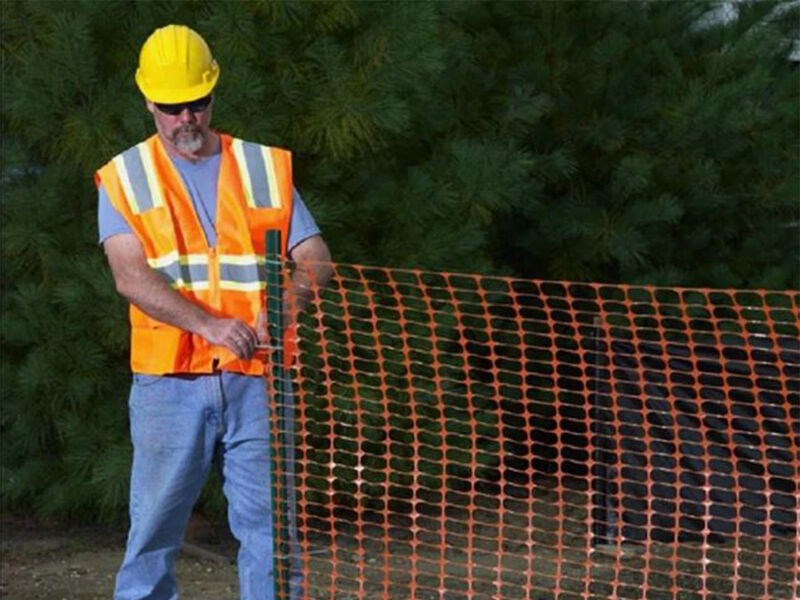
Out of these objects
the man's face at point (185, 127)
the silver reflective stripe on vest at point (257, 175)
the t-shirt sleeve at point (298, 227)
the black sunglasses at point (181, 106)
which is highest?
the black sunglasses at point (181, 106)

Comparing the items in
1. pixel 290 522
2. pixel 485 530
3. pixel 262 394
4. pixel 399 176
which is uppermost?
pixel 399 176

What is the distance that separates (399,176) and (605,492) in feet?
6.08

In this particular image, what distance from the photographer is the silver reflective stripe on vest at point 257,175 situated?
550 cm

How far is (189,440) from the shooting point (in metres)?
5.38

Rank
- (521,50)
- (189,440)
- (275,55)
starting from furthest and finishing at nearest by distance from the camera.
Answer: (521,50), (275,55), (189,440)

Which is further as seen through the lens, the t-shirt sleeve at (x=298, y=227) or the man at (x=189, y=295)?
the t-shirt sleeve at (x=298, y=227)

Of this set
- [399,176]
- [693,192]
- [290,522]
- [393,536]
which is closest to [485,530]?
[393,536]

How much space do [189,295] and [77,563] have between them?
3.24 m

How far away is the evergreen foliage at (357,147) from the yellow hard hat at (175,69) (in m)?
2.36

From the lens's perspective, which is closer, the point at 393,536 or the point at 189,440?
the point at 189,440

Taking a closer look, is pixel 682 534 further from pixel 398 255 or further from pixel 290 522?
pixel 290 522

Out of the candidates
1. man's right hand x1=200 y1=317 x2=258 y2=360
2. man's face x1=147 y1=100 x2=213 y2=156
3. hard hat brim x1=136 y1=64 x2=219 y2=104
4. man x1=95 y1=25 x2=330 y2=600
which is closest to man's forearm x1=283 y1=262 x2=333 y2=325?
man x1=95 y1=25 x2=330 y2=600

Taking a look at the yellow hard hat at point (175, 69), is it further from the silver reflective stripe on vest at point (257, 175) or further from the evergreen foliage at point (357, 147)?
the evergreen foliage at point (357, 147)

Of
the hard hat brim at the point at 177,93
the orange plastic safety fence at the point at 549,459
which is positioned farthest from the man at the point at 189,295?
the orange plastic safety fence at the point at 549,459
